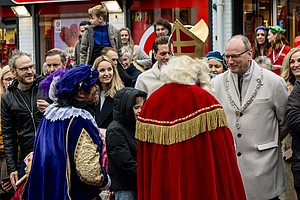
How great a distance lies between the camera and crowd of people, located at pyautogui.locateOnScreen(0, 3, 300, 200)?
5.36 meters

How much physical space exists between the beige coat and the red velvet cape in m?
1.11

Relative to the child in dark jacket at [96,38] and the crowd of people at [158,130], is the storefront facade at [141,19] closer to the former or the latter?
the child in dark jacket at [96,38]

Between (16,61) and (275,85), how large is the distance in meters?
2.96

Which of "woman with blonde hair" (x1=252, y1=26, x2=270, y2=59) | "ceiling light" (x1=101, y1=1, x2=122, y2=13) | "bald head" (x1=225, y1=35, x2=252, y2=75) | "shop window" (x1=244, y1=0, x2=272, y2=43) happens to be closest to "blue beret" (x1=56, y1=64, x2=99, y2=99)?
"bald head" (x1=225, y1=35, x2=252, y2=75)

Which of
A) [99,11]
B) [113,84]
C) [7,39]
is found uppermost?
[99,11]

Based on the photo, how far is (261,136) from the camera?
6.49 meters

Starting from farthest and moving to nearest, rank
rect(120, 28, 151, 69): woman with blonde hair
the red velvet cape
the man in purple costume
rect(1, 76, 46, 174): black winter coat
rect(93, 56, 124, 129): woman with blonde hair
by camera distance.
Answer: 1. rect(120, 28, 151, 69): woman with blonde hair
2. rect(93, 56, 124, 129): woman with blonde hair
3. rect(1, 76, 46, 174): black winter coat
4. the man in purple costume
5. the red velvet cape

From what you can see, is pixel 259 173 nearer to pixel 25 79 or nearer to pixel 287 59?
pixel 287 59

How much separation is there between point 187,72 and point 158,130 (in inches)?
20.1

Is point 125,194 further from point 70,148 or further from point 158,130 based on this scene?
point 158,130

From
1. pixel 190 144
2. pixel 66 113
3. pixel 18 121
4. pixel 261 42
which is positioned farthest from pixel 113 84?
pixel 261 42

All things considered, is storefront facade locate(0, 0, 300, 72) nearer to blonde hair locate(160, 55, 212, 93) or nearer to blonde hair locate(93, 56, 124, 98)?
blonde hair locate(93, 56, 124, 98)

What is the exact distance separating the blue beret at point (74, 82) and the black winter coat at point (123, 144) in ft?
1.78

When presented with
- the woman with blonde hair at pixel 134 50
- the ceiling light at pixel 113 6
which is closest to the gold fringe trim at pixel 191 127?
the woman with blonde hair at pixel 134 50
